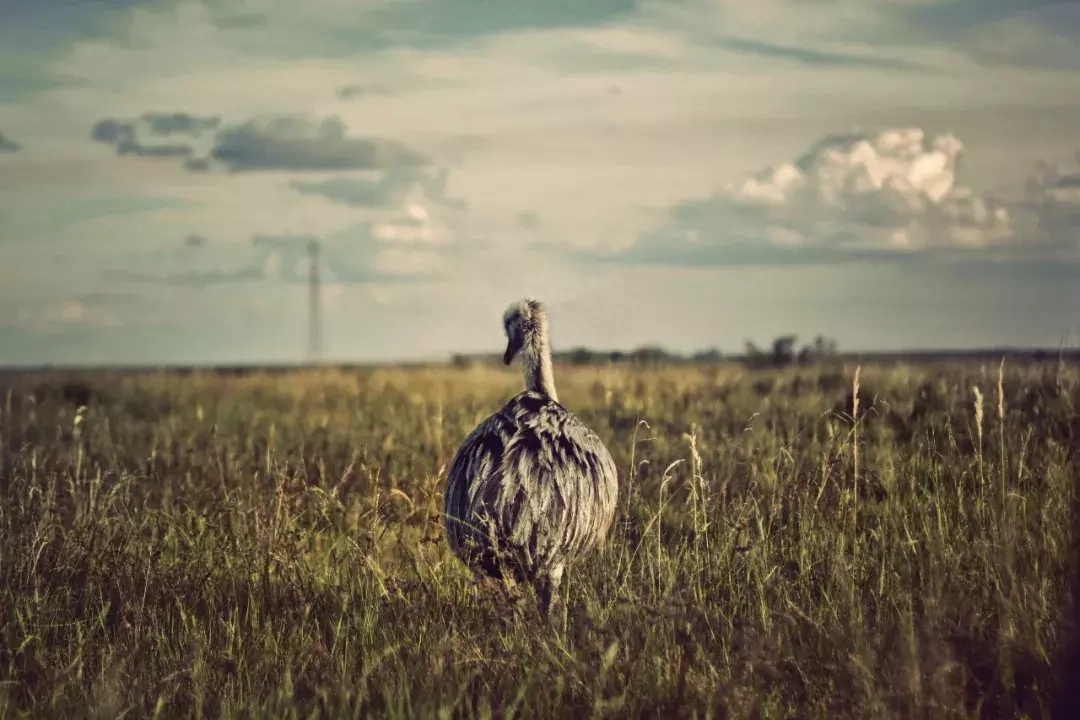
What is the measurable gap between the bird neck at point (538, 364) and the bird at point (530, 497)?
41 centimetres

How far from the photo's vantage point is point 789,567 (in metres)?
5.82

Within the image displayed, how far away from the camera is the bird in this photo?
17.1 ft

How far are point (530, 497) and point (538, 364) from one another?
1.15m

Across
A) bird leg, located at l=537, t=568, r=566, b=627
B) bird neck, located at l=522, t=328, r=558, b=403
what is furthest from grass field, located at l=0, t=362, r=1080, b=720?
bird neck, located at l=522, t=328, r=558, b=403

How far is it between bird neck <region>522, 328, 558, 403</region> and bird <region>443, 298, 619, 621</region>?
405mm

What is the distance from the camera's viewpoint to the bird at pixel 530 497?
205 inches

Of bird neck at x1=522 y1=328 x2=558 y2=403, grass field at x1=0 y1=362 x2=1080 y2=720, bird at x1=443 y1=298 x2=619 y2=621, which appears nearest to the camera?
grass field at x1=0 y1=362 x2=1080 y2=720

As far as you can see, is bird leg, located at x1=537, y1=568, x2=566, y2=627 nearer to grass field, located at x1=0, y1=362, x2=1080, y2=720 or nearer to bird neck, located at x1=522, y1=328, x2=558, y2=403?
grass field, located at x1=0, y1=362, x2=1080, y2=720

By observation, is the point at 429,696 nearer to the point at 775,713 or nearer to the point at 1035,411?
the point at 775,713

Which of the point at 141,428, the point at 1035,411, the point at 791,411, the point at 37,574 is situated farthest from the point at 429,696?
the point at 141,428

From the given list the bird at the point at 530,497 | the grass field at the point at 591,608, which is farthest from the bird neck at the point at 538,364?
the grass field at the point at 591,608

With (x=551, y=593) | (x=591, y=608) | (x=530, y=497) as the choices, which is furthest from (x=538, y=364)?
(x=591, y=608)

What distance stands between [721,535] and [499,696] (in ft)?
6.97

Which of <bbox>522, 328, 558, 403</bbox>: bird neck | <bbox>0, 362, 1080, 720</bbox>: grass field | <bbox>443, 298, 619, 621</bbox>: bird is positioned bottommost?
<bbox>0, 362, 1080, 720</bbox>: grass field
